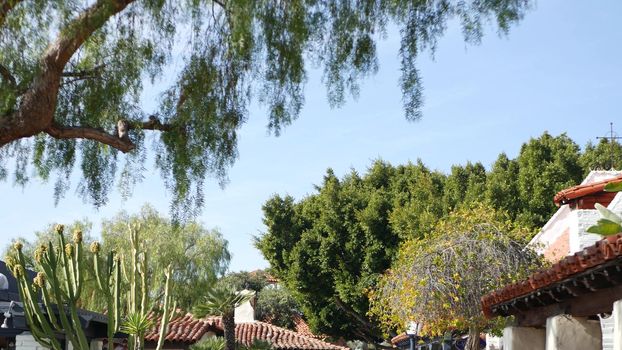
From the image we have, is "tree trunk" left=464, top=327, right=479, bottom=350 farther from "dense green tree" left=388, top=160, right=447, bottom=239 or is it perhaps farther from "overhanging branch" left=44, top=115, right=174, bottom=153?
"dense green tree" left=388, top=160, right=447, bottom=239

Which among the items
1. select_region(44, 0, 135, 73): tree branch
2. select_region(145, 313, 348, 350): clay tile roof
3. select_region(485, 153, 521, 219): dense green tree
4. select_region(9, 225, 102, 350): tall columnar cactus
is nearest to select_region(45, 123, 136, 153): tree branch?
select_region(44, 0, 135, 73): tree branch

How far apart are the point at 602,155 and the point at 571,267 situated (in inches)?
1100

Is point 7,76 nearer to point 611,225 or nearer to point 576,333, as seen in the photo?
point 611,225

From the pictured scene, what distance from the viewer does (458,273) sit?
61.6ft

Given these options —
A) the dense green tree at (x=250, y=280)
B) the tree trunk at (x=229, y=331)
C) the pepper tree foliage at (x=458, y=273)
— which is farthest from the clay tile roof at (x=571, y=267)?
the dense green tree at (x=250, y=280)

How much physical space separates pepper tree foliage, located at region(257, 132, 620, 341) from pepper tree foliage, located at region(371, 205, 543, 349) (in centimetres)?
1359

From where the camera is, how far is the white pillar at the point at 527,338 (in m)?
12.6

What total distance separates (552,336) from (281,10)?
5018mm

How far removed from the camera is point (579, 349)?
10156 mm

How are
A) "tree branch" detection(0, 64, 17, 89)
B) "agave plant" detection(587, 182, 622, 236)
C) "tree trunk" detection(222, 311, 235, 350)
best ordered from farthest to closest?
"tree trunk" detection(222, 311, 235, 350) → "tree branch" detection(0, 64, 17, 89) → "agave plant" detection(587, 182, 622, 236)

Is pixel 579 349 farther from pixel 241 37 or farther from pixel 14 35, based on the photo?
pixel 14 35

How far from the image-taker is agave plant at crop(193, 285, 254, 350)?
32.5 m

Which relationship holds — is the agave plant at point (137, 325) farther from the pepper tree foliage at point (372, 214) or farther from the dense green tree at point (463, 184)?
the dense green tree at point (463, 184)

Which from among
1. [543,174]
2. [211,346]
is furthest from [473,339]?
[543,174]
